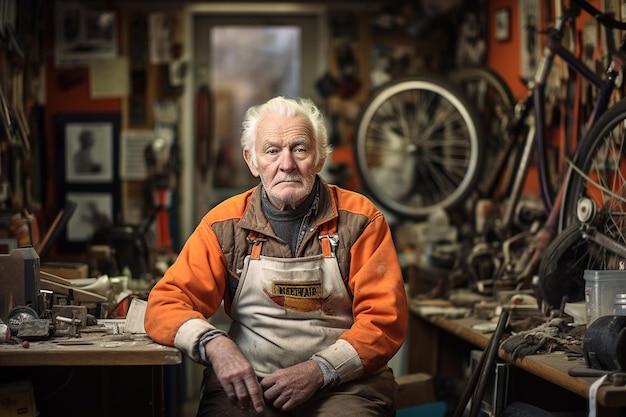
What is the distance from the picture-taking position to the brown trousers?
2.80 metres

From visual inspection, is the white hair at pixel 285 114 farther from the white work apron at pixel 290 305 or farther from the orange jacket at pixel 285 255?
the white work apron at pixel 290 305

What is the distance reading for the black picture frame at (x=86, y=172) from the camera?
6.43 meters

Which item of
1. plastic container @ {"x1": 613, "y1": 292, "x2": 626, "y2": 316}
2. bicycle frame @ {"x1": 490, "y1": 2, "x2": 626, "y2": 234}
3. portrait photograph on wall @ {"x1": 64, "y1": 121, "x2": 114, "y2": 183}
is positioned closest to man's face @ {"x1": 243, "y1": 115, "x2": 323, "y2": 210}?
plastic container @ {"x1": 613, "y1": 292, "x2": 626, "y2": 316}

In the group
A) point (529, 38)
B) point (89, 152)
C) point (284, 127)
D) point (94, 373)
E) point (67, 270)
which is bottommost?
point (94, 373)

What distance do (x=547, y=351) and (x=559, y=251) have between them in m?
0.57

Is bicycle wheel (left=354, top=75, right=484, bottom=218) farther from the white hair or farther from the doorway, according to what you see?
the white hair

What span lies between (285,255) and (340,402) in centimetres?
48

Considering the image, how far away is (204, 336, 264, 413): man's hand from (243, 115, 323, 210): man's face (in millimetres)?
555

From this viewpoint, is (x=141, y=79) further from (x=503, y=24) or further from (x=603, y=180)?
(x=603, y=180)

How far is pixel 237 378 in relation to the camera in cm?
268

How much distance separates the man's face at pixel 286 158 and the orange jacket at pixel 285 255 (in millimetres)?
91

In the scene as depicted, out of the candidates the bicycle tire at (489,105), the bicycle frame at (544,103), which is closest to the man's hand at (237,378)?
the bicycle frame at (544,103)

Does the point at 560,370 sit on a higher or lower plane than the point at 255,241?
lower

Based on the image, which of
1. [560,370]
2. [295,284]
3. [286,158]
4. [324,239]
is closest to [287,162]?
[286,158]
